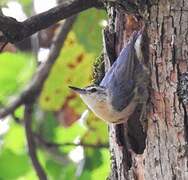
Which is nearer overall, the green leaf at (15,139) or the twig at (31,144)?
the twig at (31,144)

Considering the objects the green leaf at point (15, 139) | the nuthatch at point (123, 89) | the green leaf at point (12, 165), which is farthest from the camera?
the green leaf at point (15, 139)

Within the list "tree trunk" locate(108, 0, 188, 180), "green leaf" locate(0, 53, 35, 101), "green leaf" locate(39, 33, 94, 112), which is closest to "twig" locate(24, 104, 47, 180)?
"green leaf" locate(39, 33, 94, 112)

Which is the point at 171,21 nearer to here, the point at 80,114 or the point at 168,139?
the point at 168,139

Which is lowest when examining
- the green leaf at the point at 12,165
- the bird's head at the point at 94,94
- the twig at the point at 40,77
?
the green leaf at the point at 12,165

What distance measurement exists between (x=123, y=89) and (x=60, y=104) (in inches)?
52.5

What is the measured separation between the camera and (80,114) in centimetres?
341

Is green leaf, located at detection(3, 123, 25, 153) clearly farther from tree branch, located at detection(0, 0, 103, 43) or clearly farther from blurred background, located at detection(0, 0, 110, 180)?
tree branch, located at detection(0, 0, 103, 43)

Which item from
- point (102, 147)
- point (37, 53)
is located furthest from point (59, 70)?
point (102, 147)

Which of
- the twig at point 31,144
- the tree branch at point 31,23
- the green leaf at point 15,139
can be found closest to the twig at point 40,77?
the twig at point 31,144

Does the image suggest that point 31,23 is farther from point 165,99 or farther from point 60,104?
point 60,104

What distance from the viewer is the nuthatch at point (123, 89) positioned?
6.68 feet

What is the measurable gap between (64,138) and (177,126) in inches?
74.8

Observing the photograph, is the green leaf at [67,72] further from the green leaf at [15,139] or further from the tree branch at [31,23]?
the tree branch at [31,23]

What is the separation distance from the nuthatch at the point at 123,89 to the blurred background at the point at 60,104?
3.16ft
